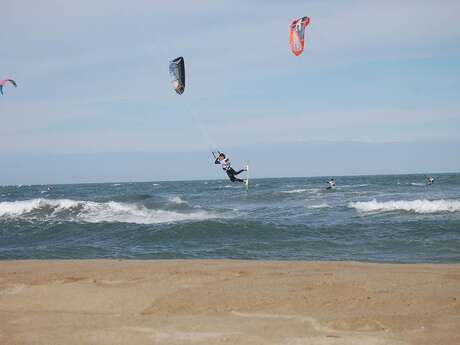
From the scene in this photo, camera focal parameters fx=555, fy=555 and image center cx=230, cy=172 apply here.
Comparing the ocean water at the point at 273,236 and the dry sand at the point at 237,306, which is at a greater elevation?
the dry sand at the point at 237,306

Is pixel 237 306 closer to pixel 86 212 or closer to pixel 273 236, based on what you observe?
pixel 273 236

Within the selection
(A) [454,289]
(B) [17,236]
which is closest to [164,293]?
(A) [454,289]

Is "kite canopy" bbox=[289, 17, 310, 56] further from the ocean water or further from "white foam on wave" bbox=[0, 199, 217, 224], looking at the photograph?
"white foam on wave" bbox=[0, 199, 217, 224]

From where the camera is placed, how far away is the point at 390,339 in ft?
16.1

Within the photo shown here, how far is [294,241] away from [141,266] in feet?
18.2

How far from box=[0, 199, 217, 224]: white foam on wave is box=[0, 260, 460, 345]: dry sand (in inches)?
567

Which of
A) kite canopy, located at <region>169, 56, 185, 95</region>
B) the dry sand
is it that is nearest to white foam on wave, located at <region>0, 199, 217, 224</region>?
kite canopy, located at <region>169, 56, 185, 95</region>

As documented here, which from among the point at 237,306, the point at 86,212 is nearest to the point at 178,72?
the point at 237,306

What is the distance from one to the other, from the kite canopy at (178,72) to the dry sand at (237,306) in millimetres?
5035

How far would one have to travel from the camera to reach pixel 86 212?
2677 cm

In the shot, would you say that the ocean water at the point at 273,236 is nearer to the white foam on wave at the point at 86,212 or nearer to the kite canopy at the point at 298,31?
the white foam on wave at the point at 86,212

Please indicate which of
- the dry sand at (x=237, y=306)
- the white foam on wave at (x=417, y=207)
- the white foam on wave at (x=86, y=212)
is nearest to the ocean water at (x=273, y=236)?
the white foam on wave at (x=417, y=207)

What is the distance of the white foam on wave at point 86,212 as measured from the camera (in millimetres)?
23969

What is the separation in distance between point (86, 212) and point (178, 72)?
15.6 meters
